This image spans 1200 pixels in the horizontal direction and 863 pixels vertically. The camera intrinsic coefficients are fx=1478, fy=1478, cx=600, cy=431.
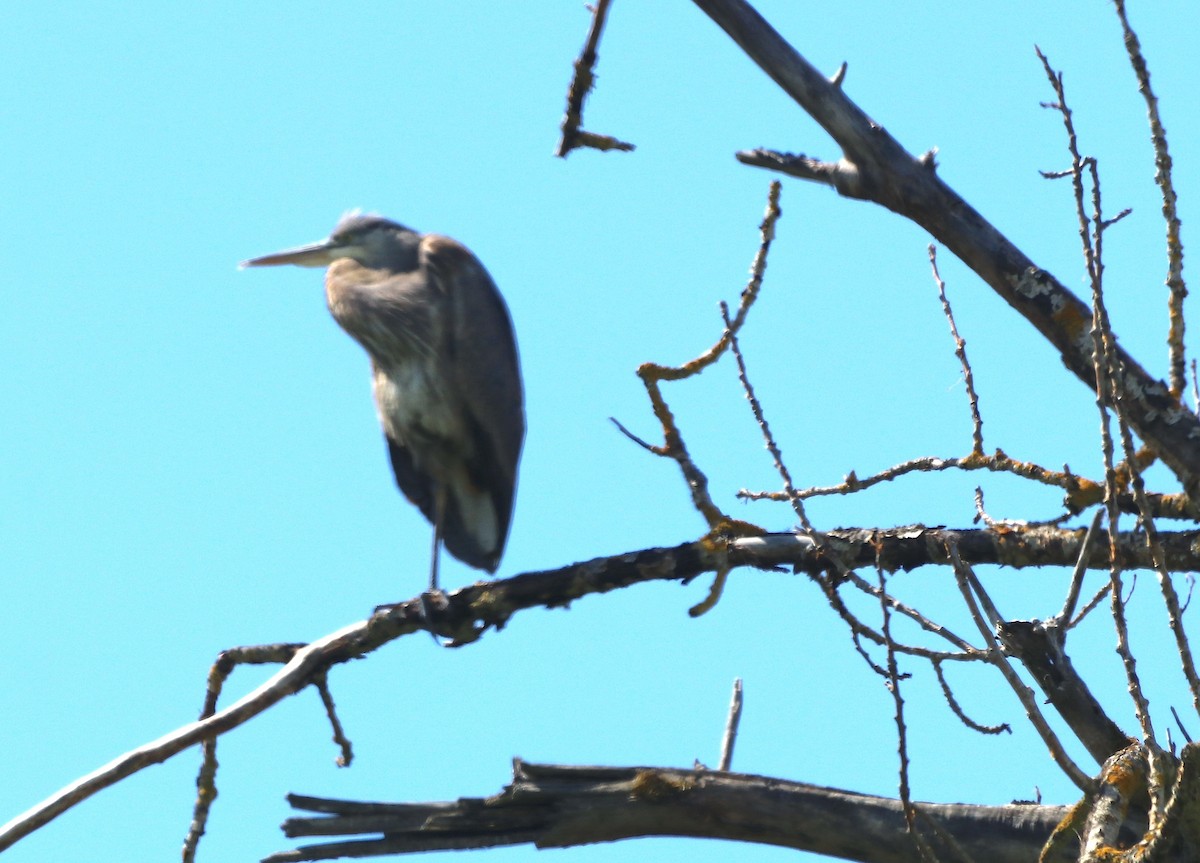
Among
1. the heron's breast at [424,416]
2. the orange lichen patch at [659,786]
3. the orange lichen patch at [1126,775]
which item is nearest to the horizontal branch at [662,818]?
the orange lichen patch at [659,786]

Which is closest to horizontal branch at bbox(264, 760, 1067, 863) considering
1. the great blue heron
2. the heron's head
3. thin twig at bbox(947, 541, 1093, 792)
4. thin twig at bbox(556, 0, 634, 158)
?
thin twig at bbox(947, 541, 1093, 792)

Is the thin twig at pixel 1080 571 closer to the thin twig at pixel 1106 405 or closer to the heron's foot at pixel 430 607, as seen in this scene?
the thin twig at pixel 1106 405

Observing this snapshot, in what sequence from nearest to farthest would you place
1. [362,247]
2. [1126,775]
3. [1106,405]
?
[1106,405] → [1126,775] → [362,247]

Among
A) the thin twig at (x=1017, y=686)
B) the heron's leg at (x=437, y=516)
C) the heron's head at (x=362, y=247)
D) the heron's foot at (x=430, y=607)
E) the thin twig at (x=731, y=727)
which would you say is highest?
the heron's head at (x=362, y=247)

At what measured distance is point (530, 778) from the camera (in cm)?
334

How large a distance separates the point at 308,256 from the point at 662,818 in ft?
12.8

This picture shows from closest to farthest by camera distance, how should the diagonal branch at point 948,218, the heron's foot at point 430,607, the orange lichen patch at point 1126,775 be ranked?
the orange lichen patch at point 1126,775
the diagonal branch at point 948,218
the heron's foot at point 430,607

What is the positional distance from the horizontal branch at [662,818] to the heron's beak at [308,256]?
139 inches

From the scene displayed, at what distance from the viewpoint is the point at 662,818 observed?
3359mm

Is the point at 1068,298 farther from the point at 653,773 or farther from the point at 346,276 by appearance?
the point at 346,276

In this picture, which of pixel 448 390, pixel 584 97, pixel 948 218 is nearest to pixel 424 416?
pixel 448 390

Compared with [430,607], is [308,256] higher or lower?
higher

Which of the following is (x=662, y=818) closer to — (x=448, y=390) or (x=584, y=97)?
(x=584, y=97)

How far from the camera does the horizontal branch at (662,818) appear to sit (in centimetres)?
328
